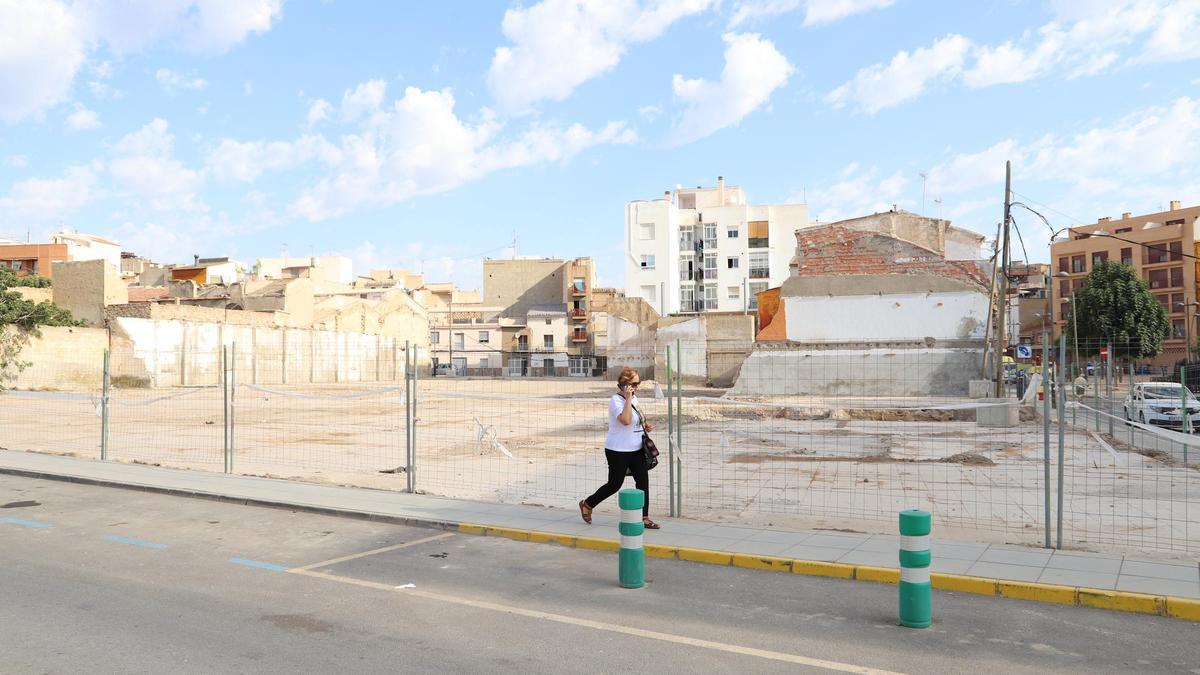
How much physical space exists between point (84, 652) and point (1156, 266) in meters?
87.9

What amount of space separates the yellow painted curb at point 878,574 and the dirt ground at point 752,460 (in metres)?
2.11

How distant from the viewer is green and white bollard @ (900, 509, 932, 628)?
5652mm

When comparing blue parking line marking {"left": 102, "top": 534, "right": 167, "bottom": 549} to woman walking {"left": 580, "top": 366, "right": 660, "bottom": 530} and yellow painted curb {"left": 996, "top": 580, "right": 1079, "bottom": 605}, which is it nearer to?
woman walking {"left": 580, "top": 366, "right": 660, "bottom": 530}

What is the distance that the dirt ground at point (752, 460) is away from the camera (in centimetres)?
1021

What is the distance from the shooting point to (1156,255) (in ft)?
251

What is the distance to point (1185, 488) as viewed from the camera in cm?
1232

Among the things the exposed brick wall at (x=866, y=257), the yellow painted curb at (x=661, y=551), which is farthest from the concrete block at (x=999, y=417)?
the yellow painted curb at (x=661, y=551)

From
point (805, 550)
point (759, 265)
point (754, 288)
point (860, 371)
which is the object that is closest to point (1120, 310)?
point (860, 371)

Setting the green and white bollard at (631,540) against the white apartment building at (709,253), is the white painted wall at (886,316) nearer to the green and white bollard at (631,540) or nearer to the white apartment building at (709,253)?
the green and white bollard at (631,540)

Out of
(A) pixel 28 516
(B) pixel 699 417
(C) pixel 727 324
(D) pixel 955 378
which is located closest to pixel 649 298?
(C) pixel 727 324

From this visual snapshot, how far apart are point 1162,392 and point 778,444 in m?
12.3

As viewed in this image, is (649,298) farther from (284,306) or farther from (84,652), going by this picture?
(84,652)

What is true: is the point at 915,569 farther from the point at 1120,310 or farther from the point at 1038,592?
the point at 1120,310

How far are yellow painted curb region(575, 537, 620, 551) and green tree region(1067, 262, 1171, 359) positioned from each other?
5511 cm
